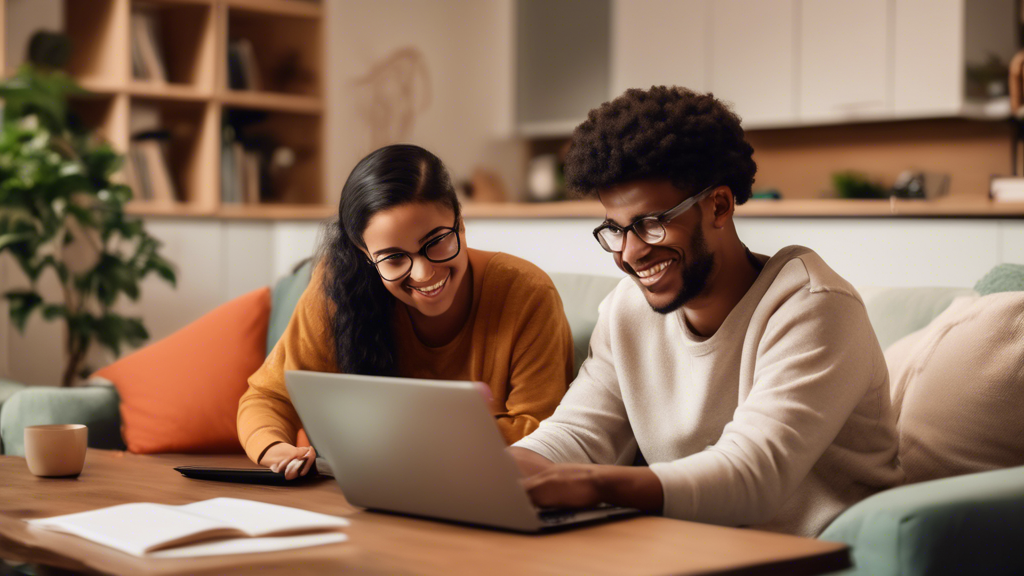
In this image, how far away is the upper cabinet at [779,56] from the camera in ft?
13.4

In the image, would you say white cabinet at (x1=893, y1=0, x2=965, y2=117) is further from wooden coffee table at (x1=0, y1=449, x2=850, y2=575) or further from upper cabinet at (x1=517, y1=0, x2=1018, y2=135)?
wooden coffee table at (x1=0, y1=449, x2=850, y2=575)

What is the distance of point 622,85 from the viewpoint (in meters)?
5.01

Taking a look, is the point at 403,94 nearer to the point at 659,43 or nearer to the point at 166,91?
the point at 659,43

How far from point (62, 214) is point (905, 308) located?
2661mm

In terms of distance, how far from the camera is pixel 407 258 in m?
1.70

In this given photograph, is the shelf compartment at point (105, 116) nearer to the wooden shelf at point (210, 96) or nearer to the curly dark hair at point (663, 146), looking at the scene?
the wooden shelf at point (210, 96)

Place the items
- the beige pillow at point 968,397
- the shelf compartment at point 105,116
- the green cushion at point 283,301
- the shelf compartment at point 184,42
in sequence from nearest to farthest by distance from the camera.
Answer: the beige pillow at point 968,397 < the green cushion at point 283,301 < the shelf compartment at point 105,116 < the shelf compartment at point 184,42

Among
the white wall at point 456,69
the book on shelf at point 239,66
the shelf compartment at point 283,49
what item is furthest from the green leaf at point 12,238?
the white wall at point 456,69

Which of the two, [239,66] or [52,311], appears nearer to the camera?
[52,311]

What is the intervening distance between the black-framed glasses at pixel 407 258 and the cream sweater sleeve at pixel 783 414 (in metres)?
0.58

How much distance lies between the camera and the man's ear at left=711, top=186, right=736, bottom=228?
1.38 meters

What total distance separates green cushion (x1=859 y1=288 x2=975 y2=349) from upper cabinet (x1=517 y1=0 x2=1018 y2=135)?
2.56 m

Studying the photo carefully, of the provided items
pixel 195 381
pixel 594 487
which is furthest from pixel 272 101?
pixel 594 487

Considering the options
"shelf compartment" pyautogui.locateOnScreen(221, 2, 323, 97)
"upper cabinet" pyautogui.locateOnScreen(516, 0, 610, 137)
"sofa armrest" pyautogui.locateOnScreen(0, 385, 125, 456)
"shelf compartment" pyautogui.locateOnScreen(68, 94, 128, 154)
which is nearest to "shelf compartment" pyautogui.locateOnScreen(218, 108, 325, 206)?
"shelf compartment" pyautogui.locateOnScreen(221, 2, 323, 97)
